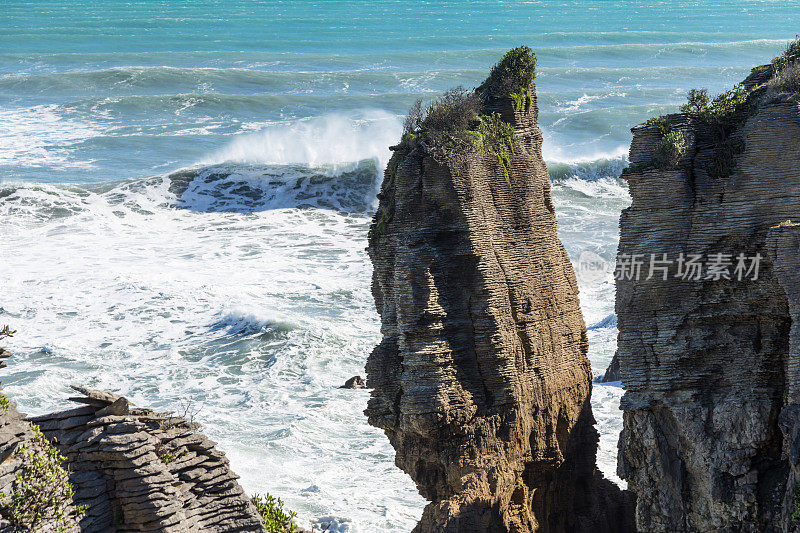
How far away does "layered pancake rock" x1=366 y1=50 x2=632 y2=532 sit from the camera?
13922 millimetres

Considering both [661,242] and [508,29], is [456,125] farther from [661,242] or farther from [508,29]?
[508,29]

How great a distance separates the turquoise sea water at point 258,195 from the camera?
2377 cm

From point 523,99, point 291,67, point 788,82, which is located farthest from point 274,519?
point 291,67

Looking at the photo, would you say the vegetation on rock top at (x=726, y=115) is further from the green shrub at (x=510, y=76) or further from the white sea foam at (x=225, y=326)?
the white sea foam at (x=225, y=326)

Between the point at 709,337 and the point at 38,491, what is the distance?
8.55m

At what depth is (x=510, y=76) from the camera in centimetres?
1595

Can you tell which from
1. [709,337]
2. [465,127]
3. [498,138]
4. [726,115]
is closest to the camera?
[709,337]

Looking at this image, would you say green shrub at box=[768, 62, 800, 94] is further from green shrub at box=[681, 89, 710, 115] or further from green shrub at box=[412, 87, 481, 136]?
green shrub at box=[412, 87, 481, 136]

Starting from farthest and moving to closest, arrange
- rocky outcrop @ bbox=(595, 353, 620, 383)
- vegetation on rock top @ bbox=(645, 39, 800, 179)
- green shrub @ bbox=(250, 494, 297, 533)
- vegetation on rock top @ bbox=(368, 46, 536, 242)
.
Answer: rocky outcrop @ bbox=(595, 353, 620, 383) → vegetation on rock top @ bbox=(368, 46, 536, 242) → vegetation on rock top @ bbox=(645, 39, 800, 179) → green shrub @ bbox=(250, 494, 297, 533)

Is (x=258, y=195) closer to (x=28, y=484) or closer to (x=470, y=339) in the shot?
(x=470, y=339)

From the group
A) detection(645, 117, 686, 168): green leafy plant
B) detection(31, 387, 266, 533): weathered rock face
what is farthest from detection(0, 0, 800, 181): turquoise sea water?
detection(31, 387, 266, 533): weathered rock face

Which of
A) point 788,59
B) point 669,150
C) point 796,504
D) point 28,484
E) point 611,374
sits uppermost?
point 788,59

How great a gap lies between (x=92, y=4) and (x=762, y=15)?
9085 cm

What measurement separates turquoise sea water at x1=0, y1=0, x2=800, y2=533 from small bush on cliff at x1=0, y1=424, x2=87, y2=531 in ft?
29.4
